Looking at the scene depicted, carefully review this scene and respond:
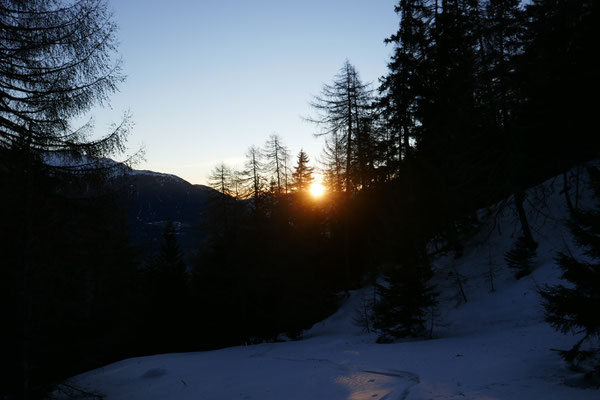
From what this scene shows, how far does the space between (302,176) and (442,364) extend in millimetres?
30111

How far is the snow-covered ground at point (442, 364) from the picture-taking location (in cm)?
602

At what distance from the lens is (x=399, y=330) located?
1302 centimetres

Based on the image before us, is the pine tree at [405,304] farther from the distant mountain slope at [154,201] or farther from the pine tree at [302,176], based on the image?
the pine tree at [302,176]

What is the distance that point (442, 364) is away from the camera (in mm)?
7707

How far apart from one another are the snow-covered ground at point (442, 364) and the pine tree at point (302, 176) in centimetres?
2076

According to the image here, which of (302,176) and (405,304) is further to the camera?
(302,176)

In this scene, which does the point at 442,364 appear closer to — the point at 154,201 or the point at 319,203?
the point at 319,203

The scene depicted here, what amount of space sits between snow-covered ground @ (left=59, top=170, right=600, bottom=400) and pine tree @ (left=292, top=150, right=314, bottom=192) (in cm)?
2076

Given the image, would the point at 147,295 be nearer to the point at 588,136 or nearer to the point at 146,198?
the point at 588,136

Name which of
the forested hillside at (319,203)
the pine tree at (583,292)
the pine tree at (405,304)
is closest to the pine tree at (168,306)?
the forested hillside at (319,203)

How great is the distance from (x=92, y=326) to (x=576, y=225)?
18.0 m

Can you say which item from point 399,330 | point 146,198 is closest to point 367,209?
point 399,330

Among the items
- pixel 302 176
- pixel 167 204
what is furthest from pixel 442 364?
pixel 167 204

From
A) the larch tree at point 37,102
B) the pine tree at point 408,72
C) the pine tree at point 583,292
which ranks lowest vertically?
the pine tree at point 583,292
